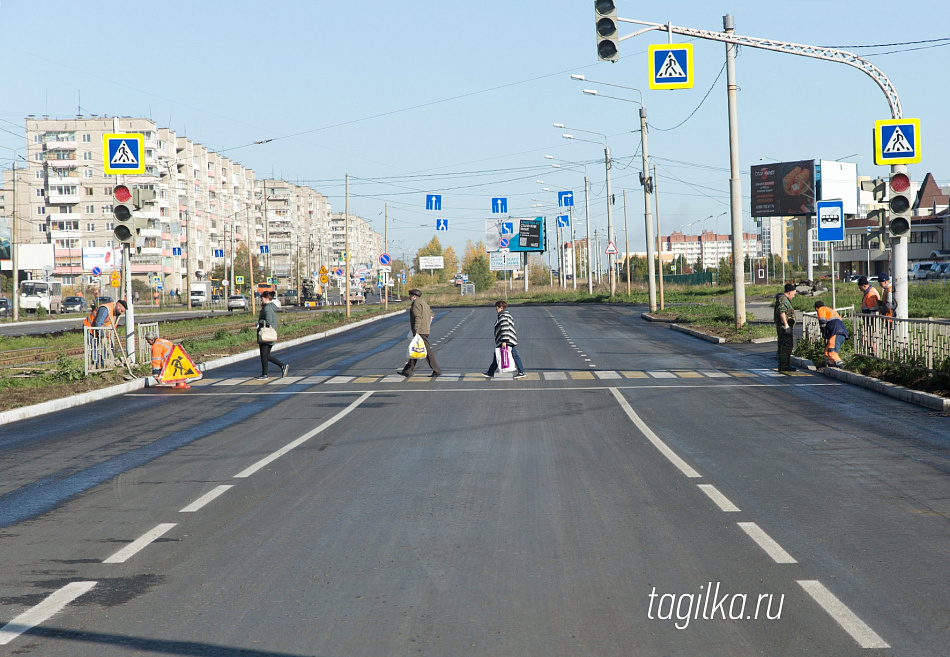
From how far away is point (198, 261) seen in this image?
434ft

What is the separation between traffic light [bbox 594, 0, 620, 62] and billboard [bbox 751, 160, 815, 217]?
198 feet

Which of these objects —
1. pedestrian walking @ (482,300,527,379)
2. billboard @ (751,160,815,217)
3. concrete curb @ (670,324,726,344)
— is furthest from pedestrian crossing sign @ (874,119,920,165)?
billboard @ (751,160,815,217)

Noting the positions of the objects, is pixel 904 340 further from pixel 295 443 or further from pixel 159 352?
pixel 159 352

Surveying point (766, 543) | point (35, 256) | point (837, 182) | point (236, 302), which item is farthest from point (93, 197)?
point (766, 543)

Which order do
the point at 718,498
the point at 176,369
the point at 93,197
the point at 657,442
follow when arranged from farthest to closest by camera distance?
the point at 93,197 < the point at 176,369 < the point at 657,442 < the point at 718,498

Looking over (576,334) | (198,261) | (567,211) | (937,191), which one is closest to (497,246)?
(567,211)

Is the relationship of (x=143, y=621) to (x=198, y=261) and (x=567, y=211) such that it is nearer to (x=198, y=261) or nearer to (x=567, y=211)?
(x=567, y=211)

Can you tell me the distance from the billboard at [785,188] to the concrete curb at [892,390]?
56.8 meters

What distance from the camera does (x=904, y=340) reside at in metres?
16.5

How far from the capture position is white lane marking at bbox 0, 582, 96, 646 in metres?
4.75

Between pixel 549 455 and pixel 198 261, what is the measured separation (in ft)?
423

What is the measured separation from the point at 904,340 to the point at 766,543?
38.3 ft

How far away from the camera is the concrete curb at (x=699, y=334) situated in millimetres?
29678

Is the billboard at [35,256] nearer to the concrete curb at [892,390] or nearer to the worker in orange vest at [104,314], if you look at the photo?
the worker in orange vest at [104,314]
